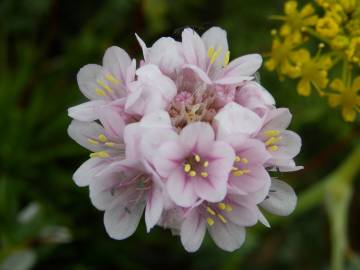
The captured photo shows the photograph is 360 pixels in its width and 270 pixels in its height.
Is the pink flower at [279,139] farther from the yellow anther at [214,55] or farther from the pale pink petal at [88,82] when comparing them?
the pale pink petal at [88,82]

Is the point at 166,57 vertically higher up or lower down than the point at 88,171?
higher up

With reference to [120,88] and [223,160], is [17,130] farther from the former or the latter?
[223,160]

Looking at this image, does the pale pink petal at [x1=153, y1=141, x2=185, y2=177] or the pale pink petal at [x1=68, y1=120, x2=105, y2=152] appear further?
the pale pink petal at [x1=68, y1=120, x2=105, y2=152]

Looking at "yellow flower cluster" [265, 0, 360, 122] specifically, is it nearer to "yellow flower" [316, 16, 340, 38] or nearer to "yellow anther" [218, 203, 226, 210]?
"yellow flower" [316, 16, 340, 38]

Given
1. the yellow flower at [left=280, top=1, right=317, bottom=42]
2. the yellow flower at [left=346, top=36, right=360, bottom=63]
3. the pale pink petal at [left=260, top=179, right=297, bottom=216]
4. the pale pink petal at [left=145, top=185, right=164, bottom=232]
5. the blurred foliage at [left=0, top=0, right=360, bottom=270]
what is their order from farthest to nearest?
1. the blurred foliage at [left=0, top=0, right=360, bottom=270]
2. the yellow flower at [left=280, top=1, right=317, bottom=42]
3. the yellow flower at [left=346, top=36, right=360, bottom=63]
4. the pale pink petal at [left=260, top=179, right=297, bottom=216]
5. the pale pink petal at [left=145, top=185, right=164, bottom=232]

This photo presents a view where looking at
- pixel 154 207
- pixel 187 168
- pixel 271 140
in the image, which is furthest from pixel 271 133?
pixel 154 207

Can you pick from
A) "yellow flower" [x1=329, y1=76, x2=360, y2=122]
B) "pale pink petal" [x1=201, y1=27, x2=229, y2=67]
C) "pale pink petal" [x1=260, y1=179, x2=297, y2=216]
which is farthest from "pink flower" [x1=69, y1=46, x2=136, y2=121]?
"yellow flower" [x1=329, y1=76, x2=360, y2=122]

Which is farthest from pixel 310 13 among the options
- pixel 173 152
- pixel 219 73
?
pixel 173 152

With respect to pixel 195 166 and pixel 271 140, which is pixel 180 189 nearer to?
pixel 195 166
